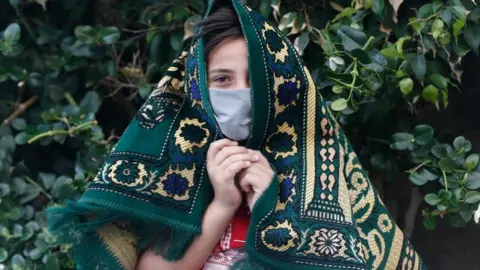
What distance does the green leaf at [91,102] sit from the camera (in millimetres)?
2166

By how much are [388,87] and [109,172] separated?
2.58 ft

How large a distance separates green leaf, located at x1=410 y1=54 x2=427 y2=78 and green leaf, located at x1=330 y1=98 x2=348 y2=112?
0.19 metres

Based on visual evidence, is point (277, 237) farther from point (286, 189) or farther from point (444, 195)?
point (444, 195)

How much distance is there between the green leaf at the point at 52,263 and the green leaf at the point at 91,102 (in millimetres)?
437

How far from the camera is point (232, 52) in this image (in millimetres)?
1410

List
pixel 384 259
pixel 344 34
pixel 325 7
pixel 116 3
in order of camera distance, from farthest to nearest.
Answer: pixel 116 3
pixel 325 7
pixel 344 34
pixel 384 259

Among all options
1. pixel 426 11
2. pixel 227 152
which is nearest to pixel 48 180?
pixel 227 152

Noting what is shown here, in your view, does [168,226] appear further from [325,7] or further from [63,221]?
[325,7]

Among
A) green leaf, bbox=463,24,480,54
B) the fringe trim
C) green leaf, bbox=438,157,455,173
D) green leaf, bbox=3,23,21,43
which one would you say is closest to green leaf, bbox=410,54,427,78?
green leaf, bbox=463,24,480,54

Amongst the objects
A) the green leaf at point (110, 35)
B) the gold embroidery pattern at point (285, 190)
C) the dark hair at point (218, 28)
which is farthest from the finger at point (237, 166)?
the green leaf at point (110, 35)

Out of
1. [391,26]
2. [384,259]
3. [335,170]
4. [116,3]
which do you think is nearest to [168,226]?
[335,170]

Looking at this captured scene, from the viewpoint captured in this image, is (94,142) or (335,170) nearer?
(335,170)

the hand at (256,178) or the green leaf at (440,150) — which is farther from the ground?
the hand at (256,178)

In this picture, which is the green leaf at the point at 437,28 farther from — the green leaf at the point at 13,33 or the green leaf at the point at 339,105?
the green leaf at the point at 13,33
